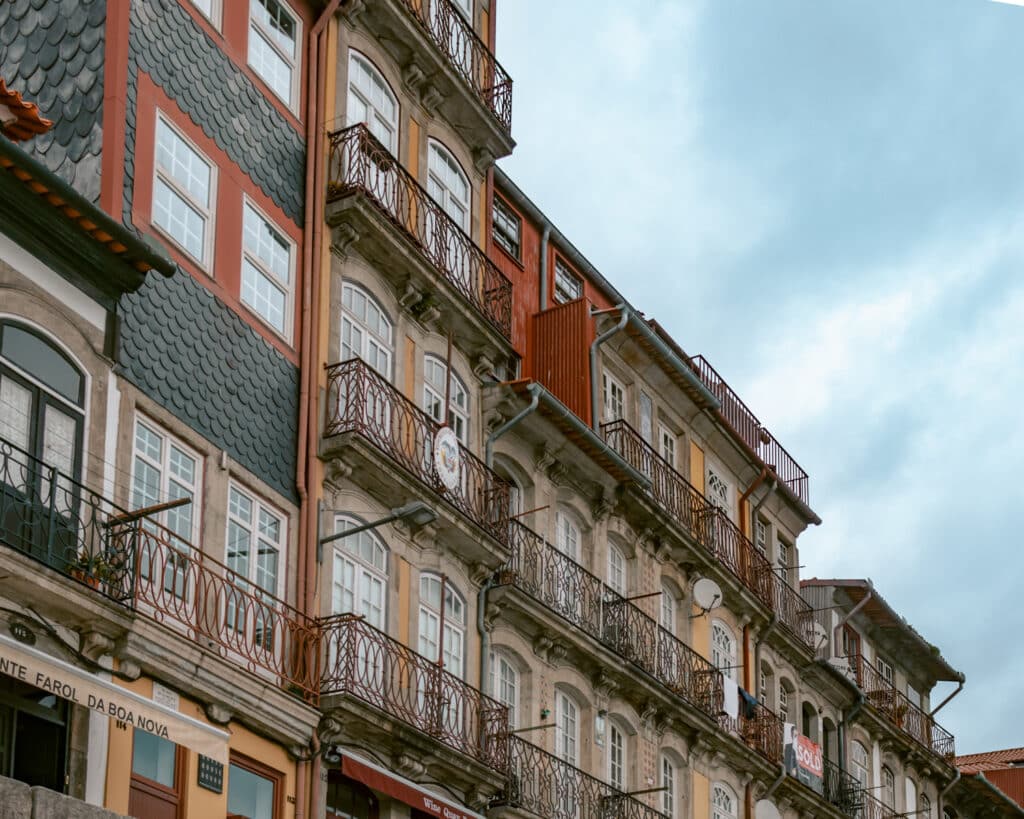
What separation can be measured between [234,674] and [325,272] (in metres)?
6.19

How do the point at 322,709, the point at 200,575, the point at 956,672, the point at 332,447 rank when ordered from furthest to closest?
the point at 956,672 → the point at 332,447 → the point at 322,709 → the point at 200,575

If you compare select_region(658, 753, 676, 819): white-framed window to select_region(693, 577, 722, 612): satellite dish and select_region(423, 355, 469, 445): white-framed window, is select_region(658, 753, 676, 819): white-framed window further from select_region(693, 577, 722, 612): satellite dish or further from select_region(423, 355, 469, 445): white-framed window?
select_region(423, 355, 469, 445): white-framed window

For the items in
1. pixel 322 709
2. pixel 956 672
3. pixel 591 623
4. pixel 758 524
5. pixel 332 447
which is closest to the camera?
pixel 322 709

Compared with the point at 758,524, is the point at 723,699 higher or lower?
lower

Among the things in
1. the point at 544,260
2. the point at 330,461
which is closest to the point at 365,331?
the point at 330,461

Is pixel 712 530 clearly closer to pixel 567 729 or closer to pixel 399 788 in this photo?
pixel 567 729

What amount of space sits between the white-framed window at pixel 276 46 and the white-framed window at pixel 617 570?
1060 cm

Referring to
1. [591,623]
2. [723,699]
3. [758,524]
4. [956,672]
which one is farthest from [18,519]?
[956,672]

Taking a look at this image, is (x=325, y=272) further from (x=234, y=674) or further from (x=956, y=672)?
(x=956, y=672)

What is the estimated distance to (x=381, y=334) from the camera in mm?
26766

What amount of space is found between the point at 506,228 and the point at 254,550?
1111 cm

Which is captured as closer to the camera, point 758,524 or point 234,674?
point 234,674

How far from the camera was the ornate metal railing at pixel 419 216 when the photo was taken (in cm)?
2609

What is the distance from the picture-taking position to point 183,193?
22.8m
